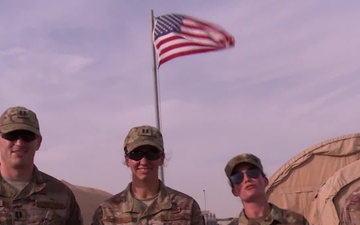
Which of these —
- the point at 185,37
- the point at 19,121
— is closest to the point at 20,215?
the point at 19,121

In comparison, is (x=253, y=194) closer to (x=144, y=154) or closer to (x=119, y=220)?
(x=144, y=154)

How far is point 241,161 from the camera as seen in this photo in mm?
4691

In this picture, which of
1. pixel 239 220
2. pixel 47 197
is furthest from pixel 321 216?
pixel 47 197

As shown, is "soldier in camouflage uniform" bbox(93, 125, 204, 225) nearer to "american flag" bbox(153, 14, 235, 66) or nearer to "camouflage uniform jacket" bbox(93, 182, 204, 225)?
"camouflage uniform jacket" bbox(93, 182, 204, 225)

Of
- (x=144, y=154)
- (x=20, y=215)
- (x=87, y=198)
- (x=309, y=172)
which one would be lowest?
(x=20, y=215)

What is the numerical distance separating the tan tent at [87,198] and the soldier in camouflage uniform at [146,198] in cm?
1024

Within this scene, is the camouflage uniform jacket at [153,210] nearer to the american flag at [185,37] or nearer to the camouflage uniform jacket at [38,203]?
the camouflage uniform jacket at [38,203]

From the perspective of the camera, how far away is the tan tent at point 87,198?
52.4 ft

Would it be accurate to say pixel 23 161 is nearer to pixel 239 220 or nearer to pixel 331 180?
pixel 239 220

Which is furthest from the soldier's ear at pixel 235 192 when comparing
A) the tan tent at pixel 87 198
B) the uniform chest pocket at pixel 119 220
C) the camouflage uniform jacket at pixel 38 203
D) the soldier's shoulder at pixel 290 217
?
the tan tent at pixel 87 198

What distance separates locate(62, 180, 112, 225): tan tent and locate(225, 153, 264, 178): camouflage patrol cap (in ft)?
34.4

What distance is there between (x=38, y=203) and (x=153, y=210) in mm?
819

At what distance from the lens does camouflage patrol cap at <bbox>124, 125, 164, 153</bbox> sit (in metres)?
4.75

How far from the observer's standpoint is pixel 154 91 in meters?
8.55
